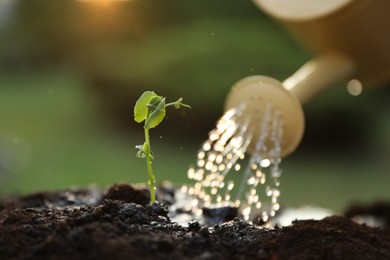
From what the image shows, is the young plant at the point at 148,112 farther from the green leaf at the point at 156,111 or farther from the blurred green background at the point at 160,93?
the blurred green background at the point at 160,93

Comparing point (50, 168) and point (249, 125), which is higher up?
point (50, 168)

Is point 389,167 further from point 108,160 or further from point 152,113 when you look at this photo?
point 152,113

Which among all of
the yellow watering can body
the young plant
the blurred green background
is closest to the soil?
the young plant

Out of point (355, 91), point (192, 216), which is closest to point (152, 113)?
point (192, 216)

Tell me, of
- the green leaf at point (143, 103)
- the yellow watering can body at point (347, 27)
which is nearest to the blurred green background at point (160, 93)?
the yellow watering can body at point (347, 27)

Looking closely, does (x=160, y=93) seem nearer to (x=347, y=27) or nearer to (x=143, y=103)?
(x=347, y=27)

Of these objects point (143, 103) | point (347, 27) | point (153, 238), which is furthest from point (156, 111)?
point (347, 27)

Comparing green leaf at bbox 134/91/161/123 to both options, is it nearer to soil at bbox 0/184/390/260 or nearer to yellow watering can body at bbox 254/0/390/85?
soil at bbox 0/184/390/260
